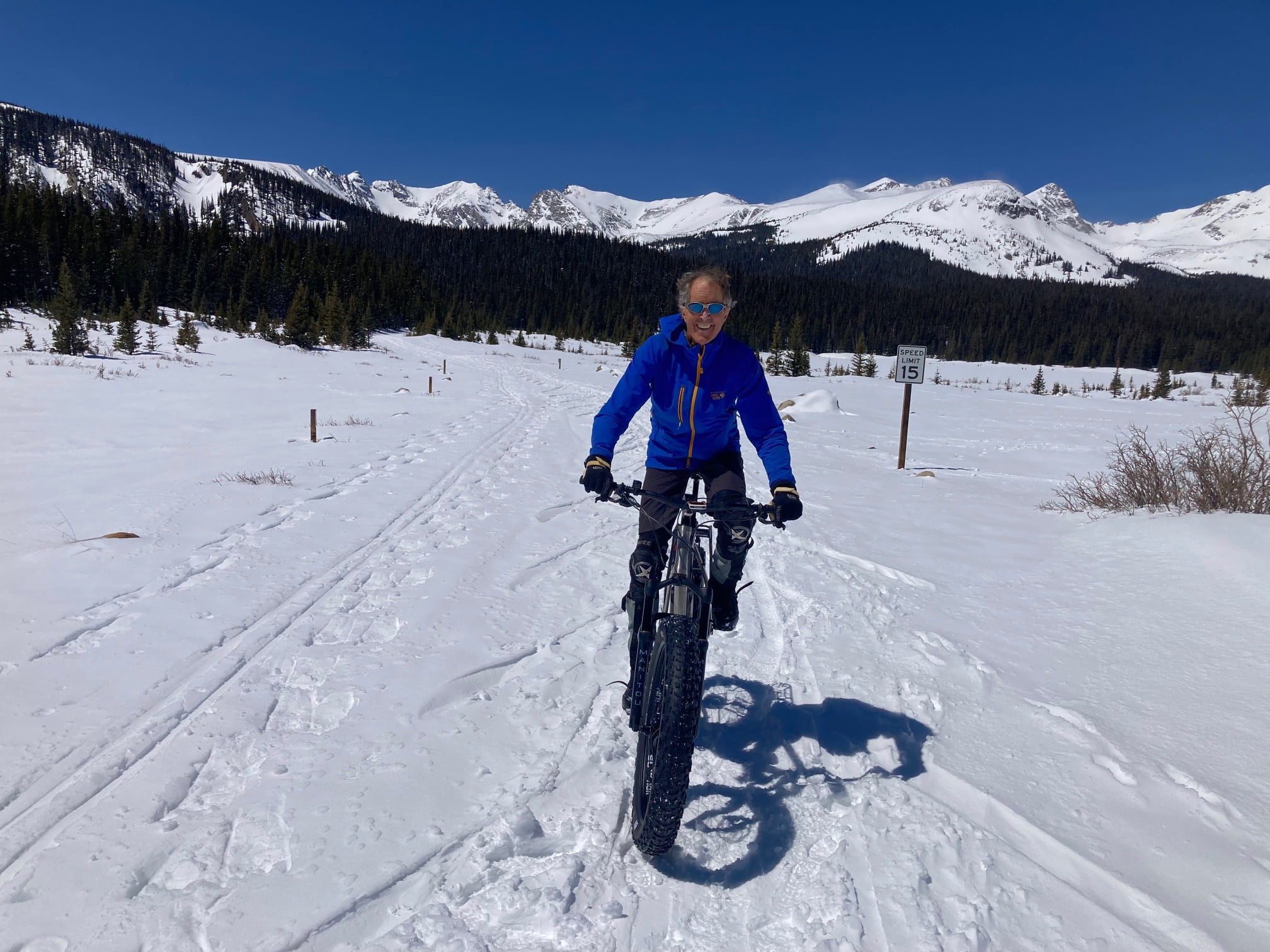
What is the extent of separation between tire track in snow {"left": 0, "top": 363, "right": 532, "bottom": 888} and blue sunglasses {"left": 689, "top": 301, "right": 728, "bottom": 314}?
327 cm

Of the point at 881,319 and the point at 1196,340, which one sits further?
the point at 881,319

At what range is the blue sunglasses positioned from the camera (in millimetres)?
2939

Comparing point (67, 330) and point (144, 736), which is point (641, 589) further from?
point (67, 330)

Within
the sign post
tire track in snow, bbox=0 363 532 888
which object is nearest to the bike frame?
tire track in snow, bbox=0 363 532 888

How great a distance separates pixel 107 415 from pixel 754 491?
14.3 meters

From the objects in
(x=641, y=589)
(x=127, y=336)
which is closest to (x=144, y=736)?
(x=641, y=589)

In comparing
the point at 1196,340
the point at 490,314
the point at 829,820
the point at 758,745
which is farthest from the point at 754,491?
the point at 1196,340

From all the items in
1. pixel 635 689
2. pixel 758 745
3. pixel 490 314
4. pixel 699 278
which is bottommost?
pixel 758 745

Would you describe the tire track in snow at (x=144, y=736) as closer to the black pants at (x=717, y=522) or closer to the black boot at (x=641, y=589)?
the black boot at (x=641, y=589)

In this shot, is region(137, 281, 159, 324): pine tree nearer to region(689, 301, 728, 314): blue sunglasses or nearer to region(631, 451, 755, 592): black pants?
region(631, 451, 755, 592): black pants

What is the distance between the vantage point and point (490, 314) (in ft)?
307

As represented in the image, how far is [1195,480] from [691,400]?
716 cm

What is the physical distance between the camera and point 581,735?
11.0ft

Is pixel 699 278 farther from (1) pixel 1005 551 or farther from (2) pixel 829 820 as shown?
(1) pixel 1005 551
